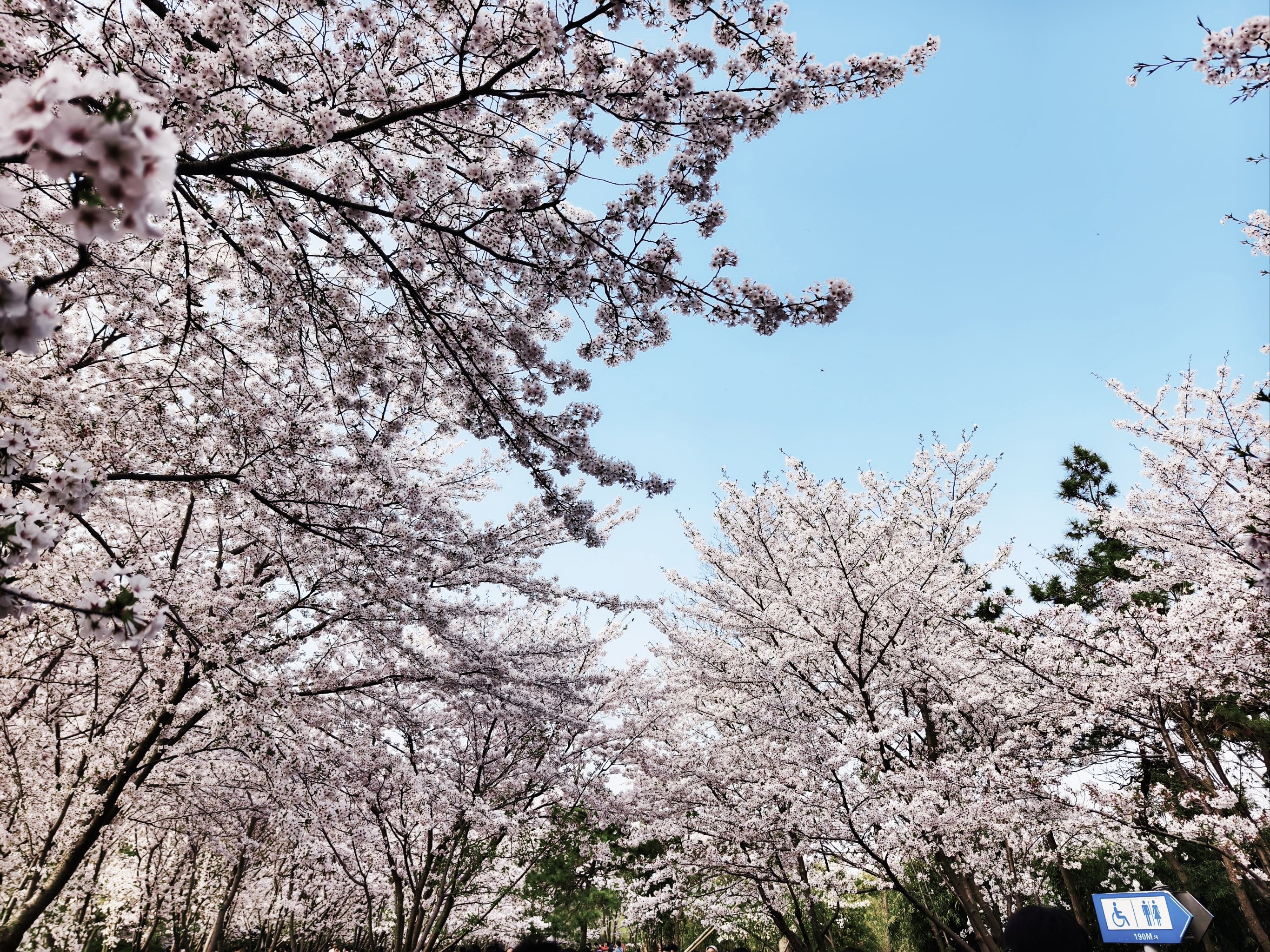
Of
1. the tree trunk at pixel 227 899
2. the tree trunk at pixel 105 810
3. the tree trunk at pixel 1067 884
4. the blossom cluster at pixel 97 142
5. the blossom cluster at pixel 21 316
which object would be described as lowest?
the tree trunk at pixel 1067 884

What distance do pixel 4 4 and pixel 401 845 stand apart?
819cm

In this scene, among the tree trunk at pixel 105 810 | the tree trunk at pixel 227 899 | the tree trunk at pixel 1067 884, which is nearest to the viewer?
the tree trunk at pixel 105 810

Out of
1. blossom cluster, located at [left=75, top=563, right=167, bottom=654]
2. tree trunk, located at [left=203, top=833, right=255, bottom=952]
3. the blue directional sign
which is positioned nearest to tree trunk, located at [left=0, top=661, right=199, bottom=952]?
blossom cluster, located at [left=75, top=563, right=167, bottom=654]

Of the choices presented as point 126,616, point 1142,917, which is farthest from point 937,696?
point 126,616

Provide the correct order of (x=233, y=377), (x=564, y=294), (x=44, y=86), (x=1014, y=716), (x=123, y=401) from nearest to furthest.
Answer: (x=44, y=86), (x=564, y=294), (x=123, y=401), (x=233, y=377), (x=1014, y=716)

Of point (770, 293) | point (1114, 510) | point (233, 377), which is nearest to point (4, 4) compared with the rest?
point (233, 377)

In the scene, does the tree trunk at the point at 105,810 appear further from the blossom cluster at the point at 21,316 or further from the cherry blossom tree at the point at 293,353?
the blossom cluster at the point at 21,316

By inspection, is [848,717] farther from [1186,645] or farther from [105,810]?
[105,810]

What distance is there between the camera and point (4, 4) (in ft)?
8.54

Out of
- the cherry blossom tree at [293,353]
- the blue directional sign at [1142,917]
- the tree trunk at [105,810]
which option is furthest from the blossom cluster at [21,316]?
the blue directional sign at [1142,917]

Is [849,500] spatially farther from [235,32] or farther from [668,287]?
[235,32]

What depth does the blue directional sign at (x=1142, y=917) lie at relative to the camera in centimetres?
406

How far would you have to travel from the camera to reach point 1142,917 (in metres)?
4.26

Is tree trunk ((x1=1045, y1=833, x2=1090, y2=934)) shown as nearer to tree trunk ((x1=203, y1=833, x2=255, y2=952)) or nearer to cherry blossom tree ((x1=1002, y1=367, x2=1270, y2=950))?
cherry blossom tree ((x1=1002, y1=367, x2=1270, y2=950))
